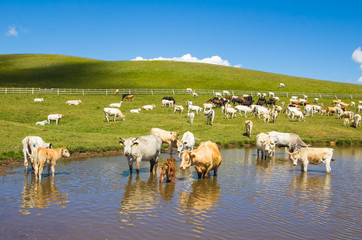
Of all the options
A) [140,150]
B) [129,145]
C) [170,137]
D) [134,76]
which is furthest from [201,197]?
[134,76]

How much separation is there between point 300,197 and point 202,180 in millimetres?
4045

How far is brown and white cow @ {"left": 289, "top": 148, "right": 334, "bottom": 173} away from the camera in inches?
635

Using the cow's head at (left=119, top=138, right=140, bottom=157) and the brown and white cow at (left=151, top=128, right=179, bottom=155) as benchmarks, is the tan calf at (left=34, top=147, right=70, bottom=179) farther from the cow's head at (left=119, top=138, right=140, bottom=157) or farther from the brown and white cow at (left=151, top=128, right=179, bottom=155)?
the brown and white cow at (left=151, top=128, right=179, bottom=155)

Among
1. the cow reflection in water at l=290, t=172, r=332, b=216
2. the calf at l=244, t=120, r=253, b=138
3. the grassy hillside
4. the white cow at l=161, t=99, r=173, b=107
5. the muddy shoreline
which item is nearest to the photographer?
the cow reflection in water at l=290, t=172, r=332, b=216

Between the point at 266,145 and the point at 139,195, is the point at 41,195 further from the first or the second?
the point at 266,145

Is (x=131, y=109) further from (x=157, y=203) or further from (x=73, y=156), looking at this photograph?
(x=157, y=203)

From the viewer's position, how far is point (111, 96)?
58094 millimetres

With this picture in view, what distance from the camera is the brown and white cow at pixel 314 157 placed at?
16.1m

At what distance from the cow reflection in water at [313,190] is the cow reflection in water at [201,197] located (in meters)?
2.83

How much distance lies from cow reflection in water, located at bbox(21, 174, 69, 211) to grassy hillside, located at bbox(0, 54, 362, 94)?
62.0 metres

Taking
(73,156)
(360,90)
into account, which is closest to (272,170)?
(73,156)

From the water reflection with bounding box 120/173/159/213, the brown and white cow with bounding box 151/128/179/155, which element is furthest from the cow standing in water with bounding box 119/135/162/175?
the brown and white cow with bounding box 151/128/179/155

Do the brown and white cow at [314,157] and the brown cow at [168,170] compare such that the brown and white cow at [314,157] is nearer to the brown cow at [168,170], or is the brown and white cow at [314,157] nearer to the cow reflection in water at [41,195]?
the brown cow at [168,170]

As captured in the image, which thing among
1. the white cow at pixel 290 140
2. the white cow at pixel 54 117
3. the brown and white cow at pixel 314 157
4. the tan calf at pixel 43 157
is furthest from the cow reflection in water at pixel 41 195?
the white cow at pixel 54 117
